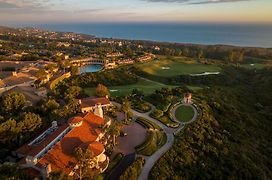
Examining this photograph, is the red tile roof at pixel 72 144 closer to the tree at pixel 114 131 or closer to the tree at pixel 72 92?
the tree at pixel 114 131

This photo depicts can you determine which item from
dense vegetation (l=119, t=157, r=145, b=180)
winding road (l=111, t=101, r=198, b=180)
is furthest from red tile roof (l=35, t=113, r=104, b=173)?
winding road (l=111, t=101, r=198, b=180)

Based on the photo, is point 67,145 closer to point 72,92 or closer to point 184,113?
point 184,113

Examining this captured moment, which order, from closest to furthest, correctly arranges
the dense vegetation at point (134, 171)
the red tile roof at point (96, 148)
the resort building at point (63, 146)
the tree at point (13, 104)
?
the dense vegetation at point (134, 171) → the resort building at point (63, 146) → the red tile roof at point (96, 148) → the tree at point (13, 104)

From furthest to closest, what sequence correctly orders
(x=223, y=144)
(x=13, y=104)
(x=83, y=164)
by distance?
(x=13, y=104) → (x=223, y=144) → (x=83, y=164)

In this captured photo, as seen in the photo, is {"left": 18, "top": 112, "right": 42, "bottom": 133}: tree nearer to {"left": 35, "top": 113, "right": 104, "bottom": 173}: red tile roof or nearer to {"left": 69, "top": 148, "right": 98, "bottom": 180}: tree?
{"left": 35, "top": 113, "right": 104, "bottom": 173}: red tile roof

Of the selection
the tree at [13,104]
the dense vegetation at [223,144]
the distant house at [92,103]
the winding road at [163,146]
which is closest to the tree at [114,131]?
the winding road at [163,146]

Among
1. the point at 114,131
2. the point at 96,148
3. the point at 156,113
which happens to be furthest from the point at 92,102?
the point at 96,148

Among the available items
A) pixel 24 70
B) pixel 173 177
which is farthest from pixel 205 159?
pixel 24 70
